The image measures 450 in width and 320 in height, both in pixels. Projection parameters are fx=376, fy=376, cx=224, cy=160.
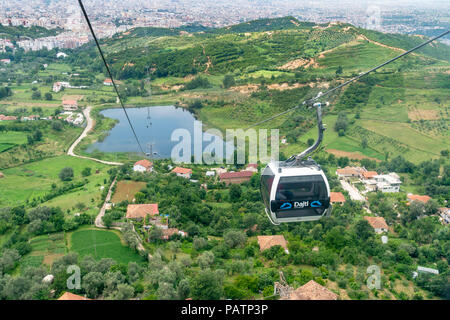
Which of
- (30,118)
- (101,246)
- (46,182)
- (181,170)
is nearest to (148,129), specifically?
(30,118)

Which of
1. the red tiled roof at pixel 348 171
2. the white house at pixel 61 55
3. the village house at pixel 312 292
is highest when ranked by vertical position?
the white house at pixel 61 55

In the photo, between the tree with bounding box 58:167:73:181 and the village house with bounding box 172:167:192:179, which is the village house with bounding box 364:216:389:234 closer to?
the village house with bounding box 172:167:192:179

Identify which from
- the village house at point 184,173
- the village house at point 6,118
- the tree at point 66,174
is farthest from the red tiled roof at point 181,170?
the village house at point 6,118

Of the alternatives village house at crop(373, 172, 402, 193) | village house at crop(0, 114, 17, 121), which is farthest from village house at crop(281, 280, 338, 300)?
village house at crop(0, 114, 17, 121)

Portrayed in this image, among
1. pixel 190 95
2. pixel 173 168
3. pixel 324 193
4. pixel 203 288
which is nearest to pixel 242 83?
pixel 190 95

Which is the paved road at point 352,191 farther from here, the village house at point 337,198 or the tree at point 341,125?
the tree at point 341,125
